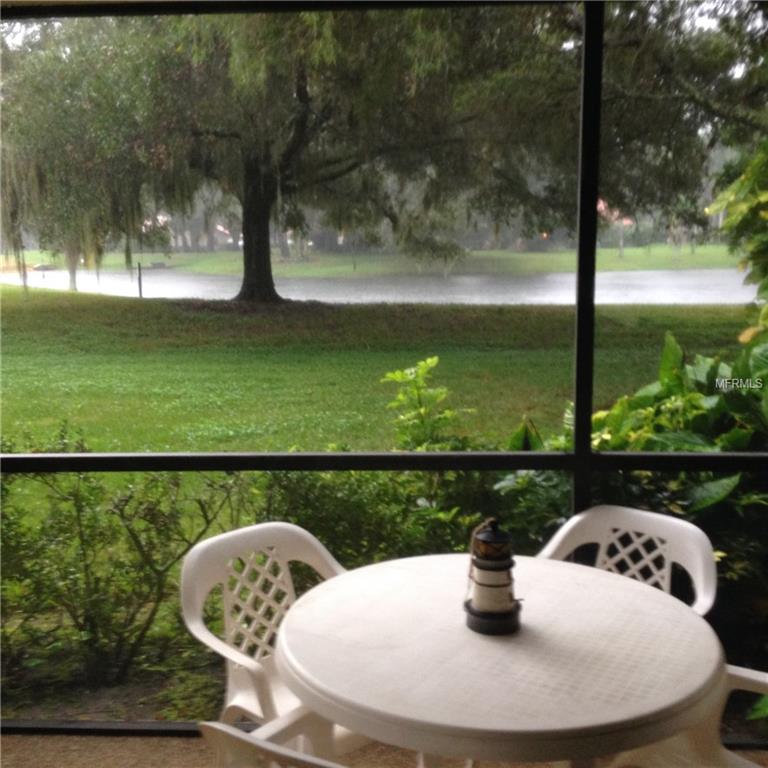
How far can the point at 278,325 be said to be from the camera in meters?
3.55

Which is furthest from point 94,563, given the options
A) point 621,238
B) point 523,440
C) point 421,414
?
point 621,238

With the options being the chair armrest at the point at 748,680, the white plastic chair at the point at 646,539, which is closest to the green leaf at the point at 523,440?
the white plastic chair at the point at 646,539

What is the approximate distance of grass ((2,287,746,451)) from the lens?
359 centimetres

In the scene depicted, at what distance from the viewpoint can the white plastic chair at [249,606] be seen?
1.98 meters

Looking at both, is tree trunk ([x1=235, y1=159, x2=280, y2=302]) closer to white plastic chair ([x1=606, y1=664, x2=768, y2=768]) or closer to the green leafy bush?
the green leafy bush

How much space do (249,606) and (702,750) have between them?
3.99 ft

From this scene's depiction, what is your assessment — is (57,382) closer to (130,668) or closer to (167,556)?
(167,556)

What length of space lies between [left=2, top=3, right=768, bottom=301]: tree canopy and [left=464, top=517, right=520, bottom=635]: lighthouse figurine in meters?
1.94

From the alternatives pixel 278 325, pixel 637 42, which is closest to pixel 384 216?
pixel 278 325

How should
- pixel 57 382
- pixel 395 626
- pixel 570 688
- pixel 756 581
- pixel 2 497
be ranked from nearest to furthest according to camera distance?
pixel 570 688
pixel 395 626
pixel 756 581
pixel 2 497
pixel 57 382

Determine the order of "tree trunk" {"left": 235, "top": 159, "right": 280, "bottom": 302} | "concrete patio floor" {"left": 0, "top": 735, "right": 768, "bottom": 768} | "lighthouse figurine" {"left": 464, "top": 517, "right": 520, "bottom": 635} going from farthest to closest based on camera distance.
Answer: "tree trunk" {"left": 235, "top": 159, "right": 280, "bottom": 302} < "concrete patio floor" {"left": 0, "top": 735, "right": 768, "bottom": 768} < "lighthouse figurine" {"left": 464, "top": 517, "right": 520, "bottom": 635}

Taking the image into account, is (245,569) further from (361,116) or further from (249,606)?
(361,116)

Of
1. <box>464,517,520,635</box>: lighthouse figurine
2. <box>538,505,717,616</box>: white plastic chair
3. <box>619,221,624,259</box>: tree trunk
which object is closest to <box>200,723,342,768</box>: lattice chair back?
<box>464,517,520,635</box>: lighthouse figurine

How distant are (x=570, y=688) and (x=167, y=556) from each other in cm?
211
